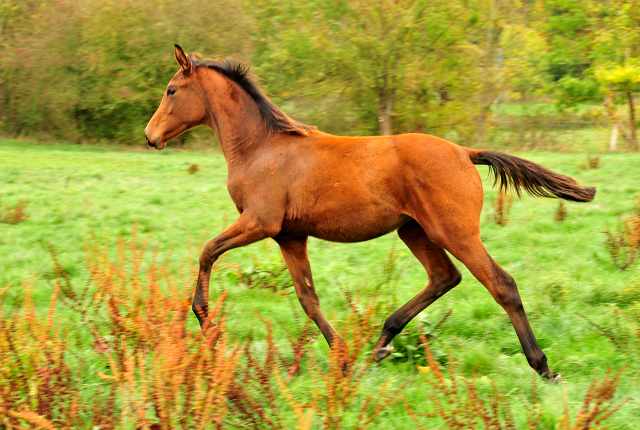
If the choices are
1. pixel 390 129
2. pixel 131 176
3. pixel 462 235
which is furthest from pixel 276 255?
pixel 390 129

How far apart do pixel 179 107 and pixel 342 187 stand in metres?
1.81

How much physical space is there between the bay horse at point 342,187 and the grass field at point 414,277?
1.29ft

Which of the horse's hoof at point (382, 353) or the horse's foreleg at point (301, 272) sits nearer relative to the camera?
the horse's hoof at point (382, 353)

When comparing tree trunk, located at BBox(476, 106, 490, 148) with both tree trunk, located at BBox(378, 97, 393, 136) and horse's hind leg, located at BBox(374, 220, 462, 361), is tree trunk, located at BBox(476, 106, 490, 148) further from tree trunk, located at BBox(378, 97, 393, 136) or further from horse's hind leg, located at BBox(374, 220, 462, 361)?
horse's hind leg, located at BBox(374, 220, 462, 361)

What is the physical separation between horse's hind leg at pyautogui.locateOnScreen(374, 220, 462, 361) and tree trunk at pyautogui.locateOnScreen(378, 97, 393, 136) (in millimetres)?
16361

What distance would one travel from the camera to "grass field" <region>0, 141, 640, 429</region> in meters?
4.14

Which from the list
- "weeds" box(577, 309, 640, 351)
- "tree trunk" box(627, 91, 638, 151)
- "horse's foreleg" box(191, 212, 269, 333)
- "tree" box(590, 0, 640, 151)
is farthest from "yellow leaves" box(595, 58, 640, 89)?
"horse's foreleg" box(191, 212, 269, 333)

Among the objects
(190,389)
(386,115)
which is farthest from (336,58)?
(190,389)

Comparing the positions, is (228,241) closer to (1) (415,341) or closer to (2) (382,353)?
(2) (382,353)

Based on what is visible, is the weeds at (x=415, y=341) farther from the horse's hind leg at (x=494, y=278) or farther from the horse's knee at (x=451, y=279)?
the horse's hind leg at (x=494, y=278)

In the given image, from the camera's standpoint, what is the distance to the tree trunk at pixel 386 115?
20.8m

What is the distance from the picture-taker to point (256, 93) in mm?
5234

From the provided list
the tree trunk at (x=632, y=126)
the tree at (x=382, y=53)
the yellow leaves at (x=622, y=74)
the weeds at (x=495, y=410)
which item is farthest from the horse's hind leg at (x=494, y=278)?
the tree trunk at (x=632, y=126)

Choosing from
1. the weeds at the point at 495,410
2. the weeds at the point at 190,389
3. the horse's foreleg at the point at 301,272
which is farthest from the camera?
the horse's foreleg at the point at 301,272
